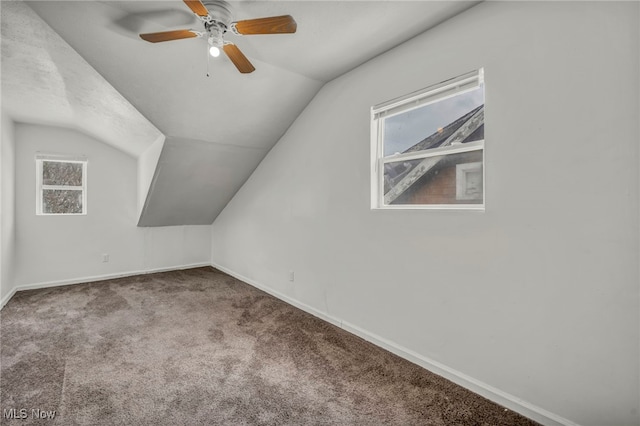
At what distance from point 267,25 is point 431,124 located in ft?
4.47

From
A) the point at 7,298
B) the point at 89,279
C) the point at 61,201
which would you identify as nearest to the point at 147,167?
the point at 61,201

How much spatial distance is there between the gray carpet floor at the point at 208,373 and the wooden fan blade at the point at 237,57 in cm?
217

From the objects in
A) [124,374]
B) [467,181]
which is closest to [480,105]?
[467,181]

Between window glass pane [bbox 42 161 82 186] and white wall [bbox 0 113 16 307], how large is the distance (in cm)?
37

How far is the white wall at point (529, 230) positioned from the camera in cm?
138

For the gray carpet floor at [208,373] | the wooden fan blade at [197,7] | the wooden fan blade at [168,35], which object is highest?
the wooden fan blade at [197,7]

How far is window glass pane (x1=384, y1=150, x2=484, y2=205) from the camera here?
6.63ft

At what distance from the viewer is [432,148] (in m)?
2.24

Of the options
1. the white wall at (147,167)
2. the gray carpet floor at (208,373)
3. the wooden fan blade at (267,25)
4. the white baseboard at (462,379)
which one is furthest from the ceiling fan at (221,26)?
the white baseboard at (462,379)

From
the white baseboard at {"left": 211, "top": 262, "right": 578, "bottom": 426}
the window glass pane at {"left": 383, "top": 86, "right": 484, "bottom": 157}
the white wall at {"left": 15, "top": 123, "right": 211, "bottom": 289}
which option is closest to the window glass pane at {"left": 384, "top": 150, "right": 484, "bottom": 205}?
the window glass pane at {"left": 383, "top": 86, "right": 484, "bottom": 157}

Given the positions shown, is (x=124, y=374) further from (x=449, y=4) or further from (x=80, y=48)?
(x=449, y=4)

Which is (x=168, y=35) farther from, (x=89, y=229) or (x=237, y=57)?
(x=89, y=229)

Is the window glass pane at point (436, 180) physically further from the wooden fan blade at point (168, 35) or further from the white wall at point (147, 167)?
the white wall at point (147, 167)

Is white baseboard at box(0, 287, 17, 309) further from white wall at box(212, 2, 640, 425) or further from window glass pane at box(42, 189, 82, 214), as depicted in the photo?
white wall at box(212, 2, 640, 425)
